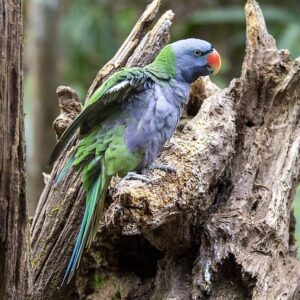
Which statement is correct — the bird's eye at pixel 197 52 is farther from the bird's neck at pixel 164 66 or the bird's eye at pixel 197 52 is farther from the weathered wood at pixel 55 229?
the weathered wood at pixel 55 229

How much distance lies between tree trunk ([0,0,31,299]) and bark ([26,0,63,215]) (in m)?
2.62

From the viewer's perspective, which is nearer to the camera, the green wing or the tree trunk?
the tree trunk

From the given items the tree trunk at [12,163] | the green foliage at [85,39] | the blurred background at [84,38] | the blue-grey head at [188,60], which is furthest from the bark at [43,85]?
the tree trunk at [12,163]

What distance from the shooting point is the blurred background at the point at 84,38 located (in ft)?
14.6

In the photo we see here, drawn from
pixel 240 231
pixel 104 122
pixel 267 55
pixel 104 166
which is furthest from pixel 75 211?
pixel 267 55

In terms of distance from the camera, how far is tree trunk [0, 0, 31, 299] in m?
1.55

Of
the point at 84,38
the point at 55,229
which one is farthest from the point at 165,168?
the point at 84,38

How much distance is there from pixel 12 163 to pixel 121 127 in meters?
0.85

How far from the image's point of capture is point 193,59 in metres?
2.68

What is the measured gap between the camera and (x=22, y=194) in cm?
171

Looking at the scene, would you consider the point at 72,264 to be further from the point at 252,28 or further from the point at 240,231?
the point at 252,28

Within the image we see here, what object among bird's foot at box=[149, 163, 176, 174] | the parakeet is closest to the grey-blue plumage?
the parakeet

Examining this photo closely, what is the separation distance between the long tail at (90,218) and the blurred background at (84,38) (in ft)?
2.25

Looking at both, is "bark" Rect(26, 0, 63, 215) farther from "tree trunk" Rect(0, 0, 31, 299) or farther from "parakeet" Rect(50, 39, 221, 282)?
"tree trunk" Rect(0, 0, 31, 299)
